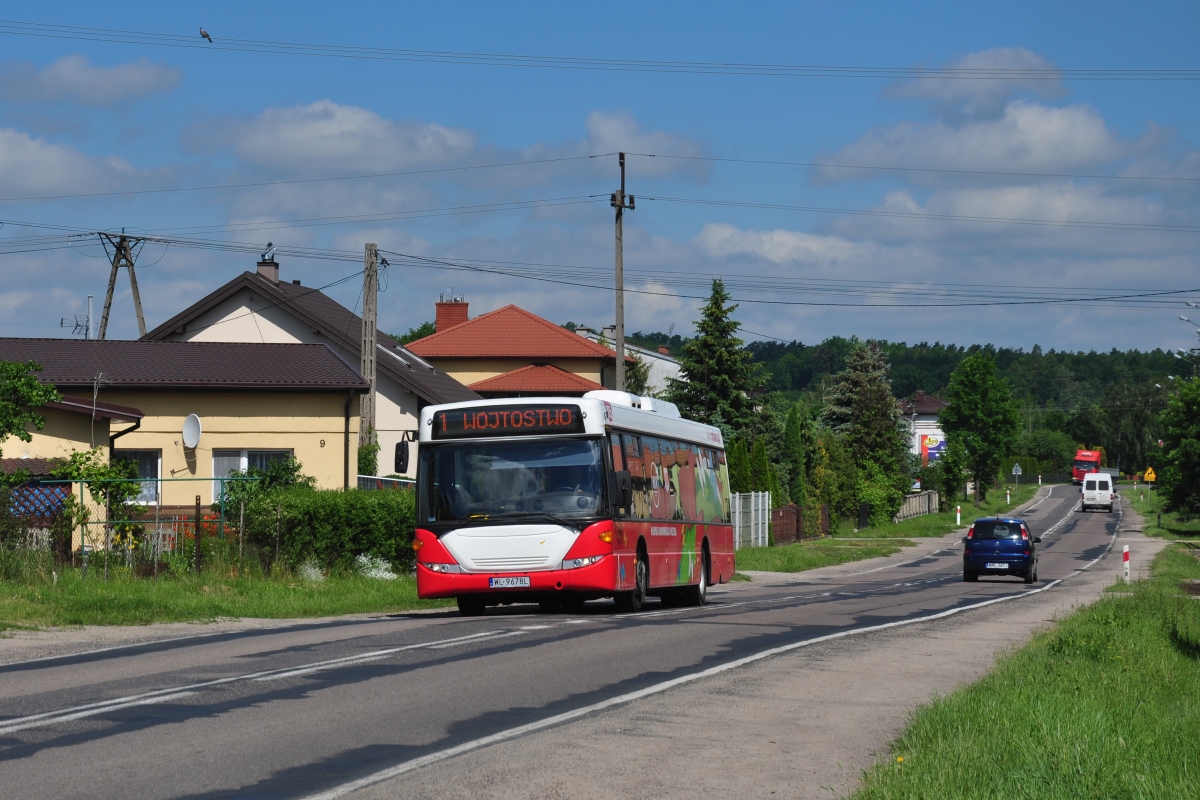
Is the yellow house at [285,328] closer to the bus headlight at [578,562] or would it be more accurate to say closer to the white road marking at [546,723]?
the bus headlight at [578,562]

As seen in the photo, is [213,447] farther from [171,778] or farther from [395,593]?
[171,778]

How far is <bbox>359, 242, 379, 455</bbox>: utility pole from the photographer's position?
1382 inches

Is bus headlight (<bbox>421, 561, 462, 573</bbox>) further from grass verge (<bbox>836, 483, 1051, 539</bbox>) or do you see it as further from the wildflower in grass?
grass verge (<bbox>836, 483, 1051, 539</bbox>)

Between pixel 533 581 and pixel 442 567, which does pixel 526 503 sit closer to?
pixel 533 581

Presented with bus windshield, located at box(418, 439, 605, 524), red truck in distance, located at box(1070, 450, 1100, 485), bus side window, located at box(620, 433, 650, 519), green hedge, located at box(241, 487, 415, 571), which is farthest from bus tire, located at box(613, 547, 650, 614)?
red truck in distance, located at box(1070, 450, 1100, 485)

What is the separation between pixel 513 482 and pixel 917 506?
7388 centimetres

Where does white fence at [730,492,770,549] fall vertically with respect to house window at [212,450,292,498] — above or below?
below

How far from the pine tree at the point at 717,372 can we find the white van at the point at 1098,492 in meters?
43.9

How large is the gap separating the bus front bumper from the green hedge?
5256 mm

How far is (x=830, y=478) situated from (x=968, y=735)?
5946cm

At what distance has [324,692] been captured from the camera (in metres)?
10.7

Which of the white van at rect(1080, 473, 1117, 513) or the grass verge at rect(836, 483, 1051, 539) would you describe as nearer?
the grass verge at rect(836, 483, 1051, 539)

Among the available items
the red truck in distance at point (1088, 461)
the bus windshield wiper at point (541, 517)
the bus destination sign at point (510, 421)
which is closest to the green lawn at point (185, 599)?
the bus windshield wiper at point (541, 517)

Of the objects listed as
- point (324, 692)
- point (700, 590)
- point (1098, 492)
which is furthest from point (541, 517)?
point (1098, 492)
